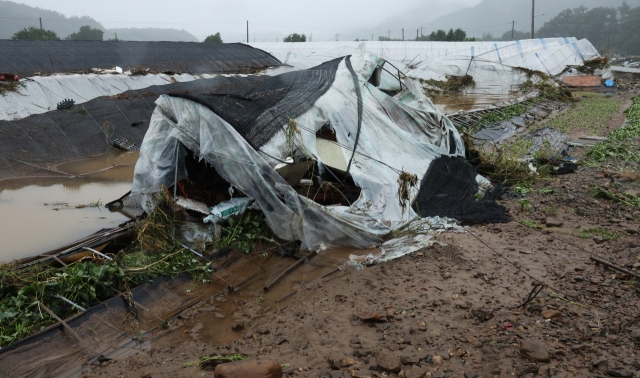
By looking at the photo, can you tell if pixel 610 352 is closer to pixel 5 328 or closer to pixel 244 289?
pixel 244 289

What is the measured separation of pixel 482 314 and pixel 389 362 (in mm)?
Answer: 1021

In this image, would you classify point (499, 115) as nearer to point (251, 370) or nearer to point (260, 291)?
point (260, 291)

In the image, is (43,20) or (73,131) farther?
(43,20)

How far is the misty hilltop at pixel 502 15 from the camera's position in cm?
13612

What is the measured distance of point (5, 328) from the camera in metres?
4.26

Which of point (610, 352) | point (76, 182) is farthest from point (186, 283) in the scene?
point (76, 182)

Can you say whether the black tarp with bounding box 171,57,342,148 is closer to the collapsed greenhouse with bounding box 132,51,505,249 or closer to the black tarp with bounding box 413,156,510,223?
the collapsed greenhouse with bounding box 132,51,505,249

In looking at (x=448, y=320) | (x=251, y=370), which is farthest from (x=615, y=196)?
(x=251, y=370)

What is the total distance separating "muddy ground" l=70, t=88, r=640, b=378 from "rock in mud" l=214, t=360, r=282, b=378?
235 mm

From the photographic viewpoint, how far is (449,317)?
4.13 m

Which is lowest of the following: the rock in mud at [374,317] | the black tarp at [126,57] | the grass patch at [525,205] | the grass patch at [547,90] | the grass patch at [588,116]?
the rock in mud at [374,317]

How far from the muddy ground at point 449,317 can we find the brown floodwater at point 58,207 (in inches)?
113

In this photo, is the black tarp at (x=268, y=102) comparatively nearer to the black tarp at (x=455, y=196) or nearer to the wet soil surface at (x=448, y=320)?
the wet soil surface at (x=448, y=320)

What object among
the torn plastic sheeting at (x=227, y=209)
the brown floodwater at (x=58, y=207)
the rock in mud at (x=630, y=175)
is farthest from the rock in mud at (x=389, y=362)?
the rock in mud at (x=630, y=175)
